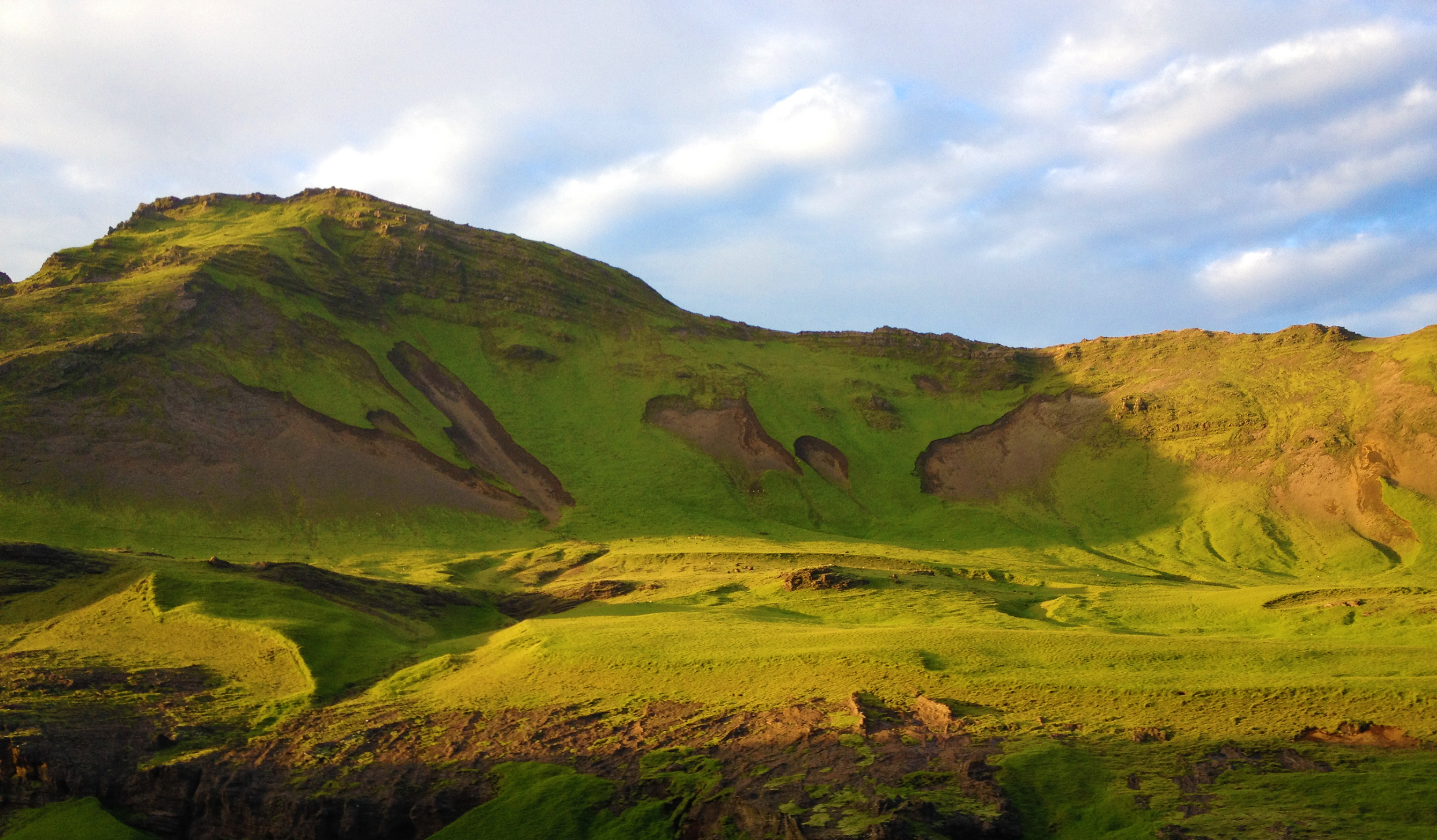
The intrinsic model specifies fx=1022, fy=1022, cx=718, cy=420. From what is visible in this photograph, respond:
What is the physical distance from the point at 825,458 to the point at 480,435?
99.4ft

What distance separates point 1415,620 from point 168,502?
213 ft

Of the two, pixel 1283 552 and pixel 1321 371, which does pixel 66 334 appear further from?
pixel 1321 371

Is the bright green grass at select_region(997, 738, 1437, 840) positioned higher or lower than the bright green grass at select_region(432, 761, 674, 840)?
higher

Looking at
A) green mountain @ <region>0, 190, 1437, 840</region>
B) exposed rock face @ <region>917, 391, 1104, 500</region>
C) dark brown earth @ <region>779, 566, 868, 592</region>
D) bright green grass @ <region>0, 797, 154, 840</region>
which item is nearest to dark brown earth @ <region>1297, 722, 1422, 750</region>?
green mountain @ <region>0, 190, 1437, 840</region>

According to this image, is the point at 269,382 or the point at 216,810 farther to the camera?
the point at 269,382

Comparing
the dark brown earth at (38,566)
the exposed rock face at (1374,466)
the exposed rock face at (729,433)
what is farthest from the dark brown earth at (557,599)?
the exposed rock face at (1374,466)

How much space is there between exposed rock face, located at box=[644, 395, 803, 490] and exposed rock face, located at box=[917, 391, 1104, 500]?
13148mm

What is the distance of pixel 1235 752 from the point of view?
2039cm

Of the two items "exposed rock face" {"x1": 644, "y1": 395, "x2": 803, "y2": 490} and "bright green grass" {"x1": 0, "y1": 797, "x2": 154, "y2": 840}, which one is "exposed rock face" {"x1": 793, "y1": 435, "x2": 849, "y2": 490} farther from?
"bright green grass" {"x1": 0, "y1": 797, "x2": 154, "y2": 840}

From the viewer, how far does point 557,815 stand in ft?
68.8

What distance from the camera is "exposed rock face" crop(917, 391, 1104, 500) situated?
89.1m

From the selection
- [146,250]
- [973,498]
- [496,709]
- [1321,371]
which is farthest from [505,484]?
[1321,371]

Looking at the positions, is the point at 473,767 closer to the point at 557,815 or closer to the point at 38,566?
the point at 557,815

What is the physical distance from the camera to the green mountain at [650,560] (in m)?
21.5
